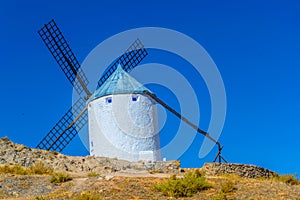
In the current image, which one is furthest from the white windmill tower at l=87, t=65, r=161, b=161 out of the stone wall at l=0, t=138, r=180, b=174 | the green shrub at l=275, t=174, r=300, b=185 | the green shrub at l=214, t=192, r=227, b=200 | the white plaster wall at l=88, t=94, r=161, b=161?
the green shrub at l=214, t=192, r=227, b=200

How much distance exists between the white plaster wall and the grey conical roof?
29 centimetres

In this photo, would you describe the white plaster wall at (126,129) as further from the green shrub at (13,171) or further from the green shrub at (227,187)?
the green shrub at (227,187)

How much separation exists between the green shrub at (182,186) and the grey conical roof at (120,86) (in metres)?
12.7

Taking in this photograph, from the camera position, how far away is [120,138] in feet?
83.2

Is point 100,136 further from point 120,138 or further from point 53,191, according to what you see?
point 53,191

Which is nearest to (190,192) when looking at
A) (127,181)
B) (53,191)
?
(127,181)

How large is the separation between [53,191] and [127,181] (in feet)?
7.56

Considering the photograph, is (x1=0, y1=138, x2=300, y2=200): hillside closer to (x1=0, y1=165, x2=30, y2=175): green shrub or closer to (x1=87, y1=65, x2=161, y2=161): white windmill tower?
(x1=0, y1=165, x2=30, y2=175): green shrub

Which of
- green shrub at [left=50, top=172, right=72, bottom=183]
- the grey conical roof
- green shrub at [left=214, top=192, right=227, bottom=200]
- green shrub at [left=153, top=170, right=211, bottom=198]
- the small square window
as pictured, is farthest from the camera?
the grey conical roof

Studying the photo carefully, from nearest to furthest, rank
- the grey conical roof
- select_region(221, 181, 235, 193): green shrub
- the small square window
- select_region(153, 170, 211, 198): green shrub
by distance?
select_region(153, 170, 211, 198): green shrub < select_region(221, 181, 235, 193): green shrub < the small square window < the grey conical roof

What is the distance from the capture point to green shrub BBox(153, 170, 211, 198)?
13.2m

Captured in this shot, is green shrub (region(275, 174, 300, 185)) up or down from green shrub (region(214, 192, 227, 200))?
up

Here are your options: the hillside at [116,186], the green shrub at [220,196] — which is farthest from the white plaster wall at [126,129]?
the green shrub at [220,196]

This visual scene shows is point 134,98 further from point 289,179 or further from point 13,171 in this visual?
point 289,179
